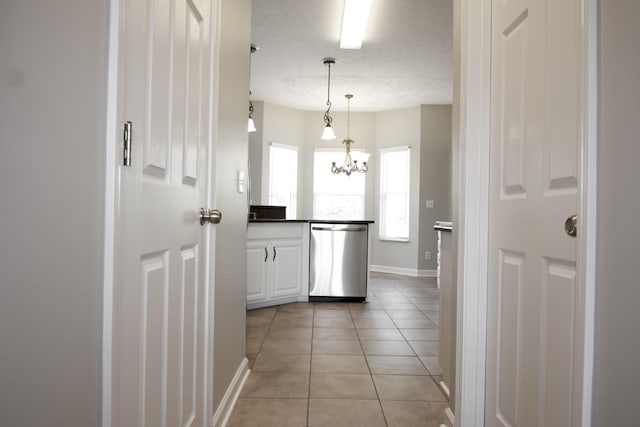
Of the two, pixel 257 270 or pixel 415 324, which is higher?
pixel 257 270

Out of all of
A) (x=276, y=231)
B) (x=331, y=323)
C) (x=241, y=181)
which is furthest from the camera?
(x=276, y=231)

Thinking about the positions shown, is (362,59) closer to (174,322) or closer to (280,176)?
(280,176)

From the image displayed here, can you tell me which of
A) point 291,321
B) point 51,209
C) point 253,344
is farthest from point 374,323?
point 51,209

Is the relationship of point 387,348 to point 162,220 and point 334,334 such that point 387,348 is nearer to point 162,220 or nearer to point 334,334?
point 334,334

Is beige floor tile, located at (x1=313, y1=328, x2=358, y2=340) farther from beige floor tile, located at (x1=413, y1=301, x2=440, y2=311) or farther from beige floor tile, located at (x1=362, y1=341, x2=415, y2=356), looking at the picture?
beige floor tile, located at (x1=413, y1=301, x2=440, y2=311)

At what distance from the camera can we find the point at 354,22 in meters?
4.18

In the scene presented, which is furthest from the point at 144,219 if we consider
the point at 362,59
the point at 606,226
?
the point at 362,59

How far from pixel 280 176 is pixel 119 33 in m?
6.61

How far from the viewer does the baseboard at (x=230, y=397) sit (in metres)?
1.87

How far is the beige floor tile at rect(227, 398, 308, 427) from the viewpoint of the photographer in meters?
1.98

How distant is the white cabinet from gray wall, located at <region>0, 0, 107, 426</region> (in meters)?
3.46

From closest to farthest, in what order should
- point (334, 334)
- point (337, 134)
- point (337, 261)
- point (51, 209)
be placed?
point (51, 209), point (334, 334), point (337, 261), point (337, 134)

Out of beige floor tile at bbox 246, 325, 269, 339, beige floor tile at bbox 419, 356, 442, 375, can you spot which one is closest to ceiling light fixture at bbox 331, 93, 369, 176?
beige floor tile at bbox 246, 325, 269, 339

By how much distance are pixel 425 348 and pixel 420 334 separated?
40cm
